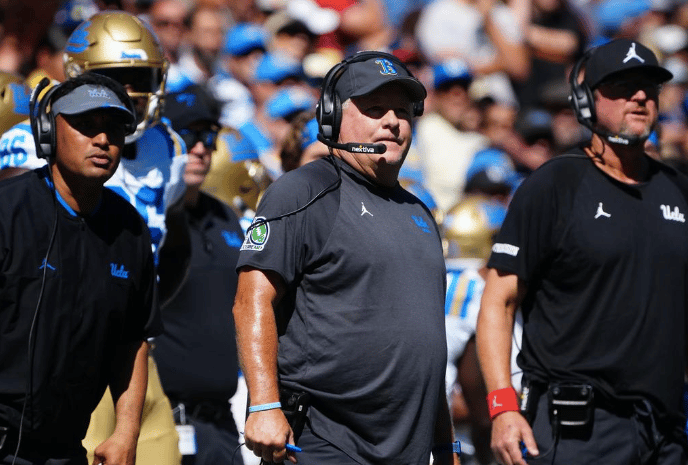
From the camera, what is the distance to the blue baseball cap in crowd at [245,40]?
12.4 meters

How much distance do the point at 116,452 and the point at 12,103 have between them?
266 centimetres

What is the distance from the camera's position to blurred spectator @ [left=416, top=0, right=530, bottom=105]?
1360 cm

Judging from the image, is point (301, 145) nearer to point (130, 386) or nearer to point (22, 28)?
point (130, 386)

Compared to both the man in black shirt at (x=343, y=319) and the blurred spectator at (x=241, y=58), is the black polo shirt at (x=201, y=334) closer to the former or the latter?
the man in black shirt at (x=343, y=319)

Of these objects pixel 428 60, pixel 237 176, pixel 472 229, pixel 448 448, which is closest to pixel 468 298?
pixel 472 229

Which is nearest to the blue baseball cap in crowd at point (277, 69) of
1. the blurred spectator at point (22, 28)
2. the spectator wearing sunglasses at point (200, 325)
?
A: the blurred spectator at point (22, 28)

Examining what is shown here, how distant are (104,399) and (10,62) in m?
4.80

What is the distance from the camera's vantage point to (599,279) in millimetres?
6027

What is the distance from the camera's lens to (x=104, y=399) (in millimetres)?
6285

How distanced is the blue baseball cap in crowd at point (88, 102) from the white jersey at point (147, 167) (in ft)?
2.70

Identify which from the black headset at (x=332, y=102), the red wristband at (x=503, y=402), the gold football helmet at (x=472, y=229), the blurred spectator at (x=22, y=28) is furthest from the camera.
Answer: the blurred spectator at (x=22, y=28)

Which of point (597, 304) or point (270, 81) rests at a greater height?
point (270, 81)

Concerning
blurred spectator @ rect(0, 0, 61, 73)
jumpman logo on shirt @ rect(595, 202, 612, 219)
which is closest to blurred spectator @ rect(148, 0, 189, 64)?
blurred spectator @ rect(0, 0, 61, 73)

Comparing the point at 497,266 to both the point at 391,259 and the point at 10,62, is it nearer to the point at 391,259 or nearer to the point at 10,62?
the point at 391,259
